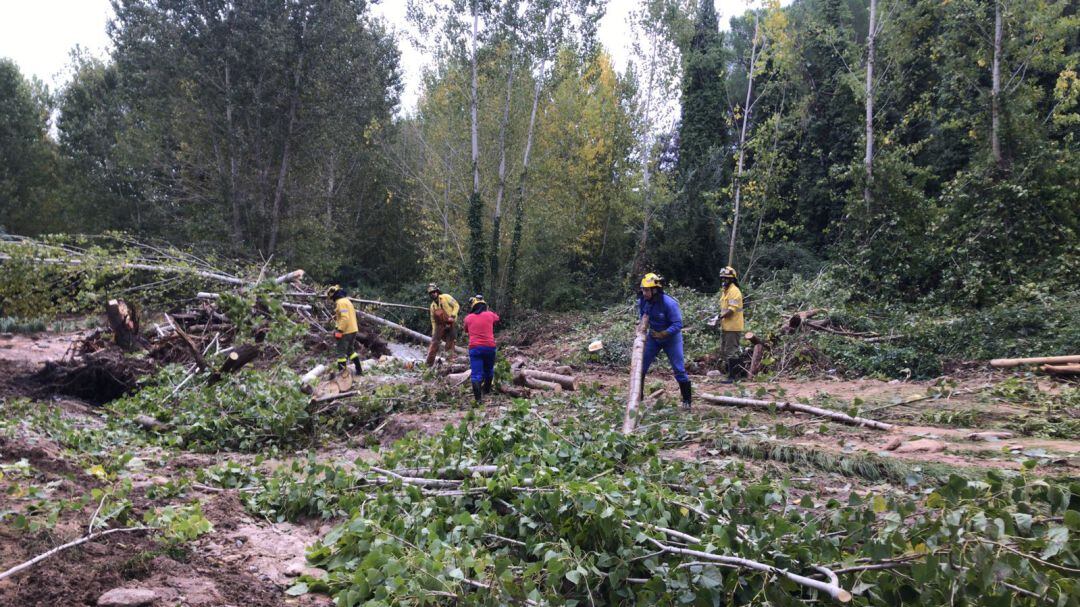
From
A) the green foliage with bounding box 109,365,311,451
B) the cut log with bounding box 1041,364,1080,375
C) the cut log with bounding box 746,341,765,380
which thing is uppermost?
the cut log with bounding box 1041,364,1080,375

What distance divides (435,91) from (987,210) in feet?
53.2

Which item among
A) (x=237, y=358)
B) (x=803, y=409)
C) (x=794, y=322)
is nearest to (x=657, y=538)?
(x=803, y=409)

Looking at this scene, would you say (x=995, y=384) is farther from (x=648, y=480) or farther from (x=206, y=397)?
(x=206, y=397)

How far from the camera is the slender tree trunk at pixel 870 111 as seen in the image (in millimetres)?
15508

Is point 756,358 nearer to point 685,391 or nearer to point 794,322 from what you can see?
point 794,322

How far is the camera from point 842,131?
2327cm

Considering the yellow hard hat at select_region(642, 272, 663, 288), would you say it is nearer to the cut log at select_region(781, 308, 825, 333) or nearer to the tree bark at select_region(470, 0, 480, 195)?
the cut log at select_region(781, 308, 825, 333)

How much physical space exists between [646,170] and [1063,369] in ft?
57.1

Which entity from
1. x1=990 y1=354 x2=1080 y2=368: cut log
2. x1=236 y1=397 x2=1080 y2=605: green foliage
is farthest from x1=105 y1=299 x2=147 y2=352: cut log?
x1=990 y1=354 x2=1080 y2=368: cut log

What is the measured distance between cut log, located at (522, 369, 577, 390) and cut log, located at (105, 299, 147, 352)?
6512 mm

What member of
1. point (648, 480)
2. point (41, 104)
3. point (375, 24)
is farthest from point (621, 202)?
point (41, 104)

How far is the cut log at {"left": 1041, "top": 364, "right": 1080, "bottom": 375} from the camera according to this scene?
7910 mm

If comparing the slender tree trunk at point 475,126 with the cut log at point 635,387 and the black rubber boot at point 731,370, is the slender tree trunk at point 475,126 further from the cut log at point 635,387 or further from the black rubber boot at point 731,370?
the cut log at point 635,387

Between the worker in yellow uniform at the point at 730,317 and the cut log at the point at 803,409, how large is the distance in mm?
2245
